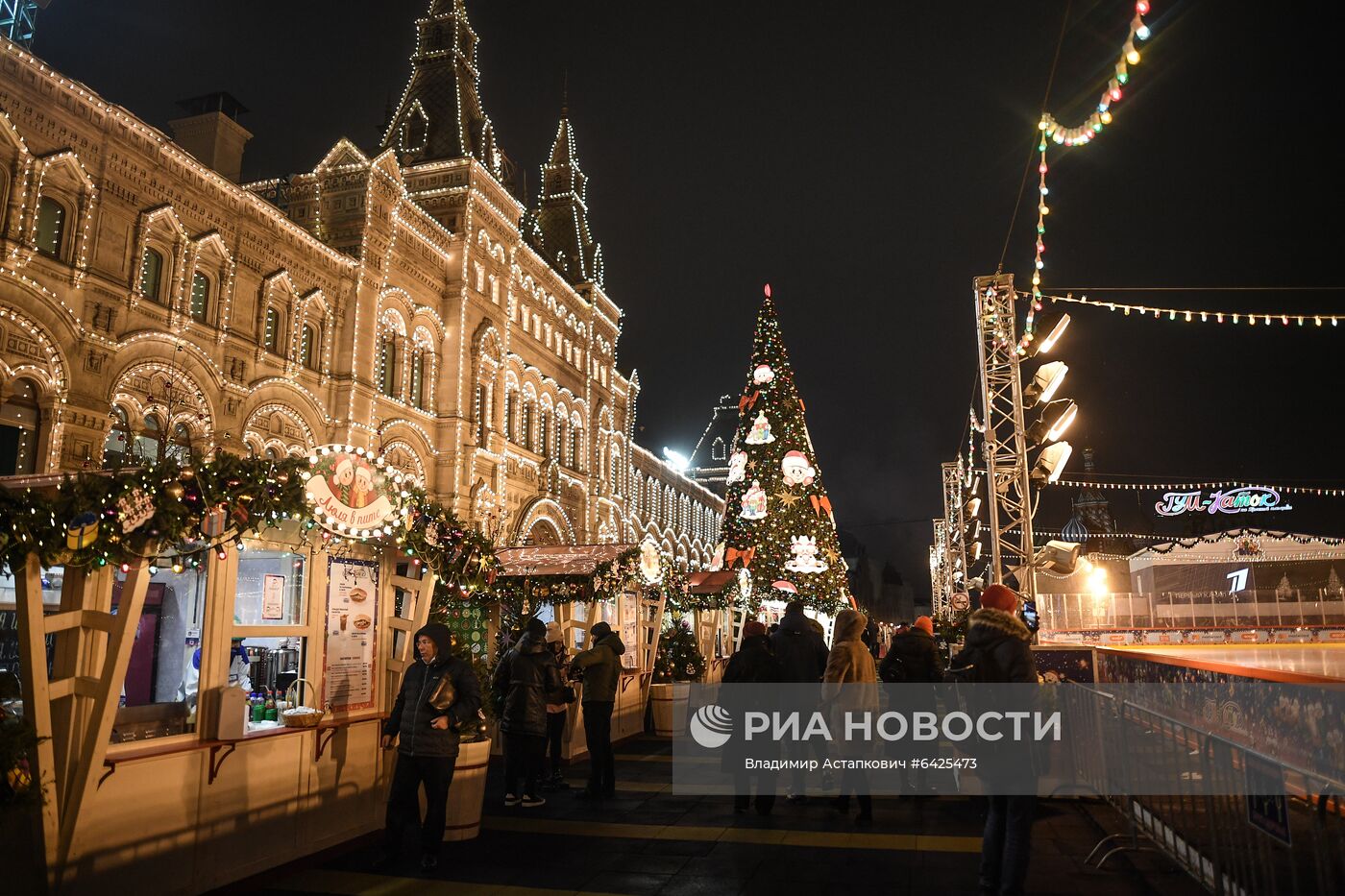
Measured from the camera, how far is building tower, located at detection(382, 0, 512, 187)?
3045cm

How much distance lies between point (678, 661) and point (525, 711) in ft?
26.7

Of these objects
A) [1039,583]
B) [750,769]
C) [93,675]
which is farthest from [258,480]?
[1039,583]

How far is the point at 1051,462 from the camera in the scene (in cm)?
1316

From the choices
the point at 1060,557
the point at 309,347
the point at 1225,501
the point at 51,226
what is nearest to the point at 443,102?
the point at 309,347

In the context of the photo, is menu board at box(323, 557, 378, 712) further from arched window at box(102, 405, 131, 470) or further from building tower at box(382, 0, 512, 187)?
building tower at box(382, 0, 512, 187)

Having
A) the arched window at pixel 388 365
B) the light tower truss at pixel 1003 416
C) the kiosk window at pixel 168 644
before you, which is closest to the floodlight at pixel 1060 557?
the light tower truss at pixel 1003 416

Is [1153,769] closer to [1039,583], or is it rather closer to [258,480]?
[258,480]

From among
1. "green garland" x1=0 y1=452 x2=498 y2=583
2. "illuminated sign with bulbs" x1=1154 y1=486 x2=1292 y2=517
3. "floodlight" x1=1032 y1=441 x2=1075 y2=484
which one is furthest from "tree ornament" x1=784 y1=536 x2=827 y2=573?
"illuminated sign with bulbs" x1=1154 y1=486 x2=1292 y2=517

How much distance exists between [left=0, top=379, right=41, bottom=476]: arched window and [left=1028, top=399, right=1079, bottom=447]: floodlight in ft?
53.3

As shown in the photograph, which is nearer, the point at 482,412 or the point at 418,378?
the point at 418,378

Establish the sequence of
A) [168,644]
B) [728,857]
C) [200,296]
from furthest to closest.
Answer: [200,296]
[168,644]
[728,857]

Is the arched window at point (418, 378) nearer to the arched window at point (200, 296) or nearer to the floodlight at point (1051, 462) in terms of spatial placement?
the arched window at point (200, 296)

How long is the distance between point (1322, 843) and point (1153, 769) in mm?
2646

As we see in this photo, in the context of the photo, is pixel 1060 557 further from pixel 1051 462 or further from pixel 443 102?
pixel 443 102
